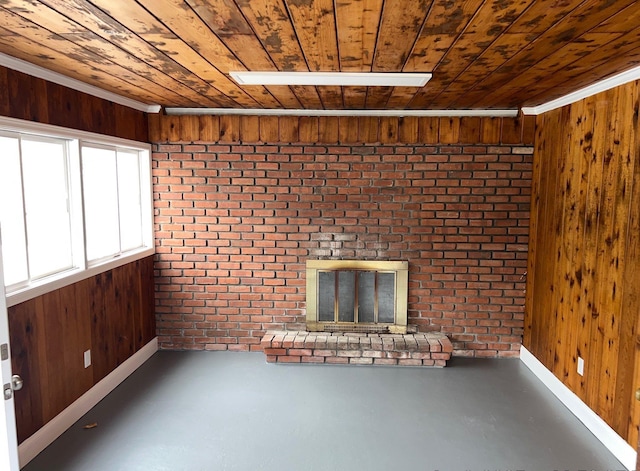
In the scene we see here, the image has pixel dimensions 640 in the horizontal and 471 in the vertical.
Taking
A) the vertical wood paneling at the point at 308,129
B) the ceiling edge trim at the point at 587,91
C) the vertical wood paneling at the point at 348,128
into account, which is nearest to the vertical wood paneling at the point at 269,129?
the vertical wood paneling at the point at 308,129

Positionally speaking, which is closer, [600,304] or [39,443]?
[39,443]

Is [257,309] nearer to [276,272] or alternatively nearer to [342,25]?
[276,272]

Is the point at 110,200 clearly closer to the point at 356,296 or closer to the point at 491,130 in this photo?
the point at 356,296

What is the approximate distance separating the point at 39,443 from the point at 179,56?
8.13 ft

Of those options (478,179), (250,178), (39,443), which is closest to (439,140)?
(478,179)

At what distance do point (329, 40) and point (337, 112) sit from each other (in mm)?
2002

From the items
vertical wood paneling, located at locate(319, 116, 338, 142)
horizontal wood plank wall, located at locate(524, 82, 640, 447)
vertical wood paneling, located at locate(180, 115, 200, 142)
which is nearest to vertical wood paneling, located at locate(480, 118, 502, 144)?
horizontal wood plank wall, located at locate(524, 82, 640, 447)

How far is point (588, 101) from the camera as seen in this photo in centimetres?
301

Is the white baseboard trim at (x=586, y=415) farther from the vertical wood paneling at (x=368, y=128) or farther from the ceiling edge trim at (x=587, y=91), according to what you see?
the vertical wood paneling at (x=368, y=128)

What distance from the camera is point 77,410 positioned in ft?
9.82

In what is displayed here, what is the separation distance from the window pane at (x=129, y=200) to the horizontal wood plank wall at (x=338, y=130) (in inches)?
13.6

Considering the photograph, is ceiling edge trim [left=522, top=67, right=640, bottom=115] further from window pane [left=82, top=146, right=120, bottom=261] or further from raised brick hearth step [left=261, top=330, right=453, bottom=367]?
window pane [left=82, top=146, right=120, bottom=261]

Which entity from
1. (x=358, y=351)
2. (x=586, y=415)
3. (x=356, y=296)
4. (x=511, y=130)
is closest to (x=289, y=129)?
(x=356, y=296)

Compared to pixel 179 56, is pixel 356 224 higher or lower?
lower
